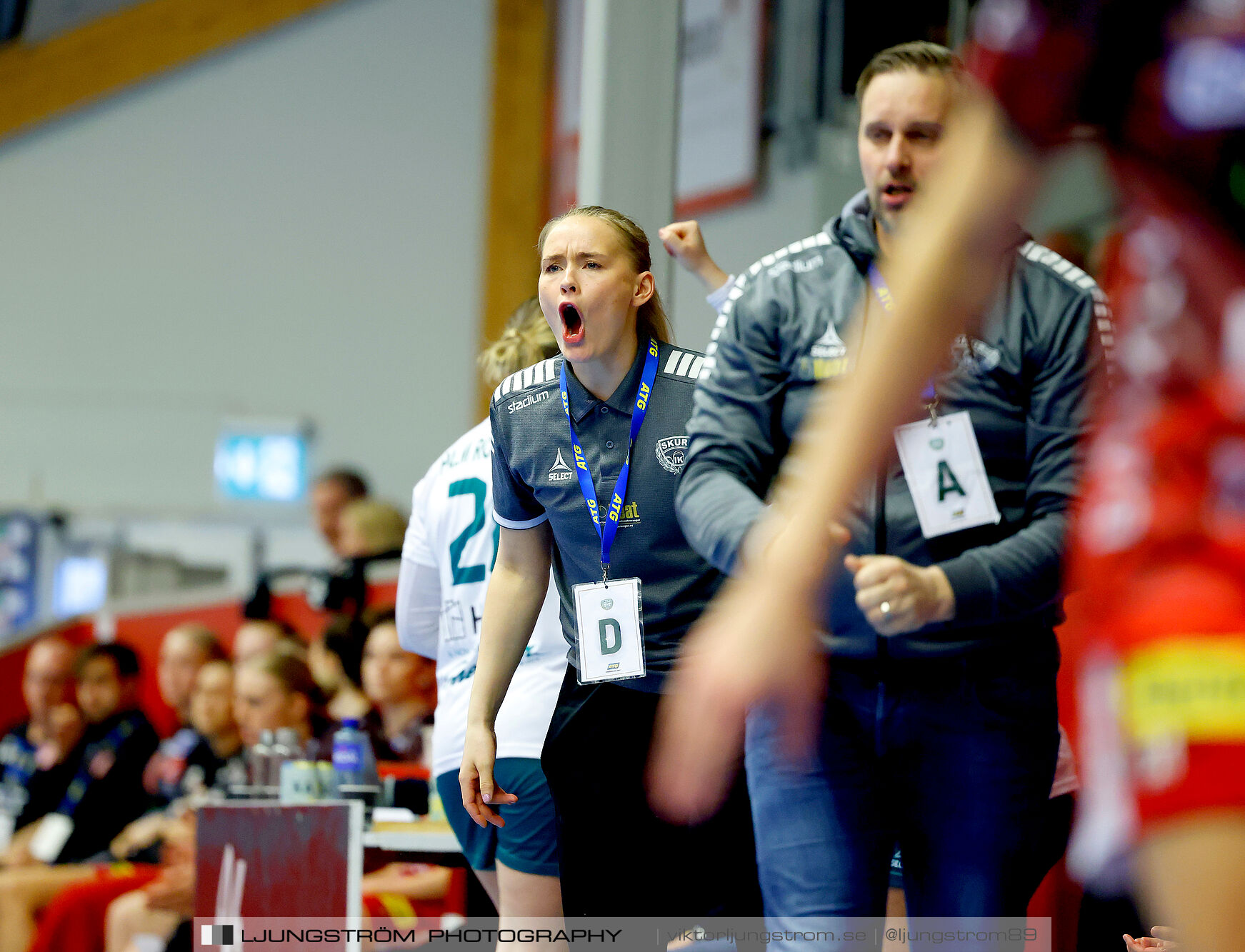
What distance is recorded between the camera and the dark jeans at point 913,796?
1.68 meters

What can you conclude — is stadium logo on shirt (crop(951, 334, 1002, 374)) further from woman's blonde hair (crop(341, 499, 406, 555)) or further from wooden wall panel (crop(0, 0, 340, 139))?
wooden wall panel (crop(0, 0, 340, 139))

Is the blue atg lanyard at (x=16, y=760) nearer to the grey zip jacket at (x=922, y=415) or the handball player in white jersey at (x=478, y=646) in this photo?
the handball player in white jersey at (x=478, y=646)

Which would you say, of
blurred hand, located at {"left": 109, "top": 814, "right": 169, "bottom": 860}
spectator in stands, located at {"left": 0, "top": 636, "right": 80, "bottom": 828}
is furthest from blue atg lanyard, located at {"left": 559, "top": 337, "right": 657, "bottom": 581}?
spectator in stands, located at {"left": 0, "top": 636, "right": 80, "bottom": 828}

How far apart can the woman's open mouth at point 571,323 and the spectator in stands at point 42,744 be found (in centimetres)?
446

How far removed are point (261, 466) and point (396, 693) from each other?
6.27m

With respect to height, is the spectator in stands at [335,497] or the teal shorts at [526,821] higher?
the spectator in stands at [335,497]

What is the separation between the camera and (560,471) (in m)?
2.30

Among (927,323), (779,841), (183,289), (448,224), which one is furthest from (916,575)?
(183,289)

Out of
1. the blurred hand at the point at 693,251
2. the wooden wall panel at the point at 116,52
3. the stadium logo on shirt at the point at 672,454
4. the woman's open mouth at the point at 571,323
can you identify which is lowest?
the stadium logo on shirt at the point at 672,454

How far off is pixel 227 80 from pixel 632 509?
32.6ft

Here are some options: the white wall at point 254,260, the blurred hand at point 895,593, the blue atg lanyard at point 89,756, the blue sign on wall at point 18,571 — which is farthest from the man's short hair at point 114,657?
the blurred hand at point 895,593

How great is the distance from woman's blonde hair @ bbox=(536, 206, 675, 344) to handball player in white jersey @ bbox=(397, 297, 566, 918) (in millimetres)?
416

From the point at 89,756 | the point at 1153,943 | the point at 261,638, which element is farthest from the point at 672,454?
the point at 89,756

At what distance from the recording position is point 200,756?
5312mm
